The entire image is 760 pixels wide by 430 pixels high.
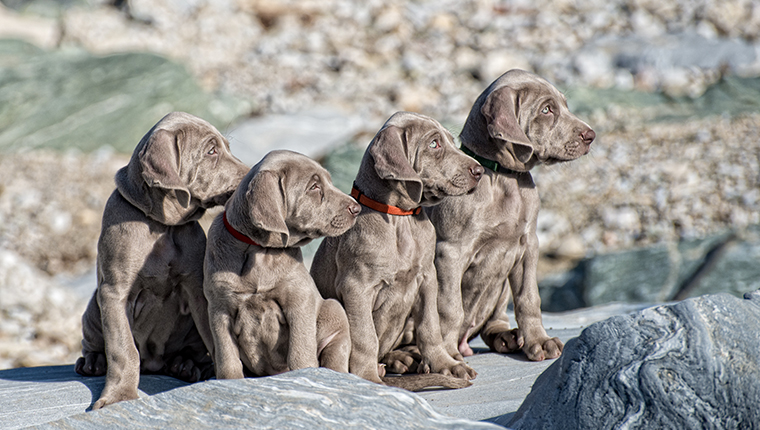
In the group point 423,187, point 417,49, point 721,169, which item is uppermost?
point 417,49

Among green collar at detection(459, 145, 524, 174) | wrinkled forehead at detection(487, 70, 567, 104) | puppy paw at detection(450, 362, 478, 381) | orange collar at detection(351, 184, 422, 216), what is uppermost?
wrinkled forehead at detection(487, 70, 567, 104)

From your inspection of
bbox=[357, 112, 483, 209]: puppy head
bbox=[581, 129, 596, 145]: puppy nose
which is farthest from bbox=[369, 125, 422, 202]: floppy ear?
bbox=[581, 129, 596, 145]: puppy nose

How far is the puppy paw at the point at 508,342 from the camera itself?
6016mm

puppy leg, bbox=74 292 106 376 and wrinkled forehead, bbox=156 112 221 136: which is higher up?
wrinkled forehead, bbox=156 112 221 136

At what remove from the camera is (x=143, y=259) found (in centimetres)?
514

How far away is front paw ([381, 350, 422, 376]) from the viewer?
18.5ft

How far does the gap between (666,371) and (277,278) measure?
2.40 meters

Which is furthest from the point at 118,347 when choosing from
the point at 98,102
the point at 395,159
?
the point at 98,102

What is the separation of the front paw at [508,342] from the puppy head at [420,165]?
1416mm

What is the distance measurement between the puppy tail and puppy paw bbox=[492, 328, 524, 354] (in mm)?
921

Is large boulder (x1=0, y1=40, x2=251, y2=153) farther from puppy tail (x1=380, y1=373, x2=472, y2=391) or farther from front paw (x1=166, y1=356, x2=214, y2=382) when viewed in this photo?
puppy tail (x1=380, y1=373, x2=472, y2=391)

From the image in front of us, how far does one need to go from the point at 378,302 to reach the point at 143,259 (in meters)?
1.56

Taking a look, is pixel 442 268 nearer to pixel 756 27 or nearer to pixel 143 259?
pixel 143 259

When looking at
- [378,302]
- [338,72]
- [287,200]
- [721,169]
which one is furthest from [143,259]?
[338,72]
